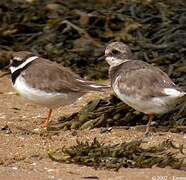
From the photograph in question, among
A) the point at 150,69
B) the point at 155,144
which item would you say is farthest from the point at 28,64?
the point at 155,144

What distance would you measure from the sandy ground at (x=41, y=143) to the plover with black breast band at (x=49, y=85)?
34 cm

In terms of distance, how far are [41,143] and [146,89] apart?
1.13 metres

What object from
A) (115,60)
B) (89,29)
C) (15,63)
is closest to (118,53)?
(115,60)

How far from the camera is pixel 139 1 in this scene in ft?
35.2

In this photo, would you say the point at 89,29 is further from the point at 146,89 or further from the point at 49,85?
the point at 146,89

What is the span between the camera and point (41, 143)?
702 centimetres

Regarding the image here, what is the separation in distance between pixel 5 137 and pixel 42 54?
10.1ft

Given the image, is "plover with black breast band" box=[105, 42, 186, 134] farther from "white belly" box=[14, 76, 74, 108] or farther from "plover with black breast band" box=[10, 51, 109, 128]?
"white belly" box=[14, 76, 74, 108]

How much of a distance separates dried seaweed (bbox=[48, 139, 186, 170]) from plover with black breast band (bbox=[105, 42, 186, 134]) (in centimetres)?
62

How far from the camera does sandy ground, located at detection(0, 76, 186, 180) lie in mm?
5977

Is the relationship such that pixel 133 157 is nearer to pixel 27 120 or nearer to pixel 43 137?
pixel 43 137

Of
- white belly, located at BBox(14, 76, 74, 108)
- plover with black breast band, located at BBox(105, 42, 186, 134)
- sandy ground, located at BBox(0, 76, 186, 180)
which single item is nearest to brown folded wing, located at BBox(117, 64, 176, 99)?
plover with black breast band, located at BBox(105, 42, 186, 134)

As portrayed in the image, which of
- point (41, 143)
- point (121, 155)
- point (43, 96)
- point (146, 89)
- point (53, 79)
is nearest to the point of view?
point (121, 155)

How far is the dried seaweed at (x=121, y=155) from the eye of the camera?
20.4ft
